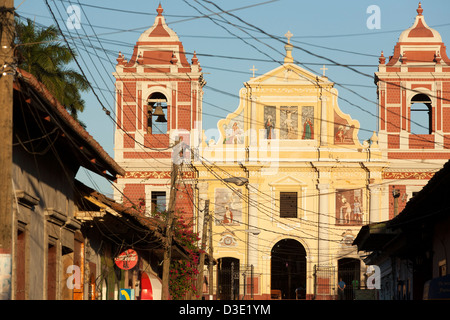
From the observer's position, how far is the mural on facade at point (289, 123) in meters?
65.3

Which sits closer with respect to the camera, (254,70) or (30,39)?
(30,39)

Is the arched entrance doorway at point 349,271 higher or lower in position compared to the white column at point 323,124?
lower

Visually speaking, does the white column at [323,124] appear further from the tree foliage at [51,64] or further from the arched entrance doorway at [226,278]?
the tree foliage at [51,64]

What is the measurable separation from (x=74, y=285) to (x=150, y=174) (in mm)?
43006

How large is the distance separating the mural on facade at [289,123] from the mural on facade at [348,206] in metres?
4.93

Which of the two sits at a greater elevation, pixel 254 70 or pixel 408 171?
pixel 254 70

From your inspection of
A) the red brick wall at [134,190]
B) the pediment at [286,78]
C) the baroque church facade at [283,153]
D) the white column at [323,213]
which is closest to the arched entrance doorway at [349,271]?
the baroque church facade at [283,153]

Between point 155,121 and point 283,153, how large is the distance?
8.89 m

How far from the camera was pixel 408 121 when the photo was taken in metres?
64.2

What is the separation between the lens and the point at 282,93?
214 ft

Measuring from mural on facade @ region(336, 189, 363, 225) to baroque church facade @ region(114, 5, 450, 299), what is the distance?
7 centimetres
